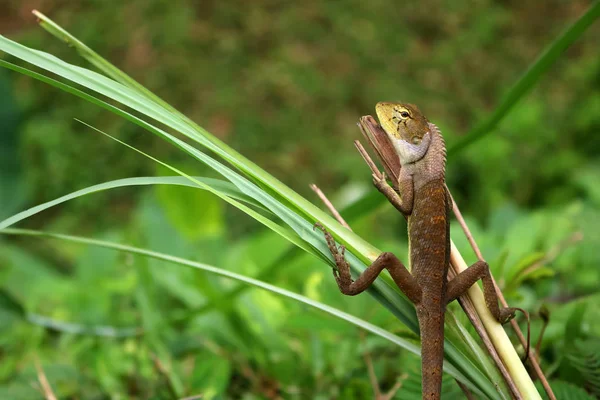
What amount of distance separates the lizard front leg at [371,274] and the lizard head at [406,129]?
0.50 m

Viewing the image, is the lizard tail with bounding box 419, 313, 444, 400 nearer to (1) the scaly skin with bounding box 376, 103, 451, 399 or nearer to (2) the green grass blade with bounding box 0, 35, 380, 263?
(1) the scaly skin with bounding box 376, 103, 451, 399

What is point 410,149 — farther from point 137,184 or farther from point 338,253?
point 137,184

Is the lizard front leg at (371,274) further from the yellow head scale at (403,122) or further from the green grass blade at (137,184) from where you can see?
the yellow head scale at (403,122)

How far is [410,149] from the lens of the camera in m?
2.16

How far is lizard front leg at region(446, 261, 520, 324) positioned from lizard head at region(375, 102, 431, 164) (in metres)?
0.53

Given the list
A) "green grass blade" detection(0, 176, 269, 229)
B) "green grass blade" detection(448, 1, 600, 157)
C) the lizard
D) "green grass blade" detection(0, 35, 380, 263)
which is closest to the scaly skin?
the lizard

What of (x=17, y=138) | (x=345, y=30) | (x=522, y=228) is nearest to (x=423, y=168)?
(x=522, y=228)

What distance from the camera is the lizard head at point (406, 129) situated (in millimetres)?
2150

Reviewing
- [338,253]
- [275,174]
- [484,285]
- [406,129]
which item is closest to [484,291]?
[484,285]

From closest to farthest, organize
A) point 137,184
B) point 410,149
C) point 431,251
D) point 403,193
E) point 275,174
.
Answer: point 137,184
point 431,251
point 403,193
point 410,149
point 275,174

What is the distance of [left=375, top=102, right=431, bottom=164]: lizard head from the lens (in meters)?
2.15

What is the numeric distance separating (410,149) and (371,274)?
0.71m

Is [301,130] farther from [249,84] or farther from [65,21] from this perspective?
[65,21]

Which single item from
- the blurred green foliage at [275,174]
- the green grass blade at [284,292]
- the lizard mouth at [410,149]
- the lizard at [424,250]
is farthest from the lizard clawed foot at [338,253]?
the lizard mouth at [410,149]
